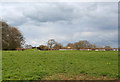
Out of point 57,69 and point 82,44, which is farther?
point 82,44

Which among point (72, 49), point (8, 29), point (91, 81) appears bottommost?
point (91, 81)

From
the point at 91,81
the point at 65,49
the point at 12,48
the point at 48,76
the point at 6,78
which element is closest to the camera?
the point at 91,81

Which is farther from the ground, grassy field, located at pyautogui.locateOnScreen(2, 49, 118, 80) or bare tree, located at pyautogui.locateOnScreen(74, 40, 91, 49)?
bare tree, located at pyautogui.locateOnScreen(74, 40, 91, 49)

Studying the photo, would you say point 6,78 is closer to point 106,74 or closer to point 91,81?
point 91,81

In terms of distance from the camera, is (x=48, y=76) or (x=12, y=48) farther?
(x=12, y=48)

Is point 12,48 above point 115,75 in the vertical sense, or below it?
above

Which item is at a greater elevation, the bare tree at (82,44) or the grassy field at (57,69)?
the bare tree at (82,44)

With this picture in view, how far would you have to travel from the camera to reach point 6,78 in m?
8.30

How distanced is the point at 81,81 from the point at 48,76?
2072 mm

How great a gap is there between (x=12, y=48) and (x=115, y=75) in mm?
22889

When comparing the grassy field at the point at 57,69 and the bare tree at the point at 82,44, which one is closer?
the grassy field at the point at 57,69

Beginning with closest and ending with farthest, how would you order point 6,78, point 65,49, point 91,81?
point 91,81, point 6,78, point 65,49

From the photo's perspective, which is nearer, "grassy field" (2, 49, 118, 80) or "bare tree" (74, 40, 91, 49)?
"grassy field" (2, 49, 118, 80)

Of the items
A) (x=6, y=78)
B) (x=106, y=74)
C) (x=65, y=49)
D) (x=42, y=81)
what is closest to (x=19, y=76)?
(x=6, y=78)
